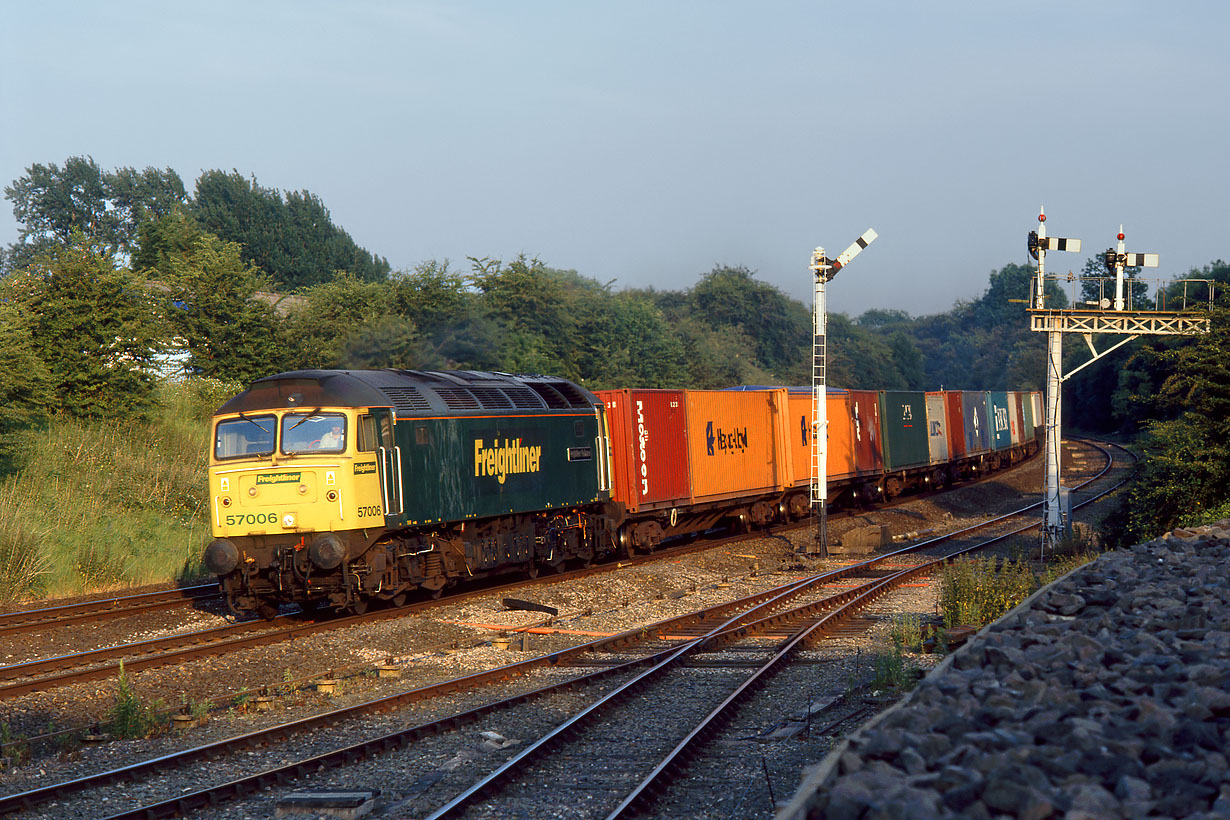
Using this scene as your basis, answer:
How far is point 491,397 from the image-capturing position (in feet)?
56.0

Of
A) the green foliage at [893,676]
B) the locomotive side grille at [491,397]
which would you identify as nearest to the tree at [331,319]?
the locomotive side grille at [491,397]

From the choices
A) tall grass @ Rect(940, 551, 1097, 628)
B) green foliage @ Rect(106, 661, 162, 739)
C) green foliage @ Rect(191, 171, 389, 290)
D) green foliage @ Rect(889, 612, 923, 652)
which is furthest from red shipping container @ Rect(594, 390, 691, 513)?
green foliage @ Rect(191, 171, 389, 290)

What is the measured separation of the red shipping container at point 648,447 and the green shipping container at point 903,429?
422 inches

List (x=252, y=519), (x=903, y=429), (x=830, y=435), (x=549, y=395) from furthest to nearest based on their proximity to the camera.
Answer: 1. (x=903, y=429)
2. (x=830, y=435)
3. (x=549, y=395)
4. (x=252, y=519)

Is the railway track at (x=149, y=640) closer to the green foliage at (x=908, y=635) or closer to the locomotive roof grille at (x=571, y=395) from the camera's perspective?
the locomotive roof grille at (x=571, y=395)

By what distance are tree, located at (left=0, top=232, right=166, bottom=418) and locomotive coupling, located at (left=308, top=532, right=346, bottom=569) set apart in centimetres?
1392

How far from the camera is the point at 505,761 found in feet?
27.7

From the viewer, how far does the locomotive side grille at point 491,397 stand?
661 inches

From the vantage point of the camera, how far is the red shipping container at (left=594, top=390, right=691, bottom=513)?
66.5ft

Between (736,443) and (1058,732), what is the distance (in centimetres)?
1874

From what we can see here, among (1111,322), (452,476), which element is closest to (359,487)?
(452,476)

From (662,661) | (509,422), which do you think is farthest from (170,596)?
(662,661)

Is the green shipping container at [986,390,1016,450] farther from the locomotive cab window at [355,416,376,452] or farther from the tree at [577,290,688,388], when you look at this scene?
the locomotive cab window at [355,416,376,452]

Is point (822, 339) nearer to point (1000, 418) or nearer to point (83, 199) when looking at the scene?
point (1000, 418)
